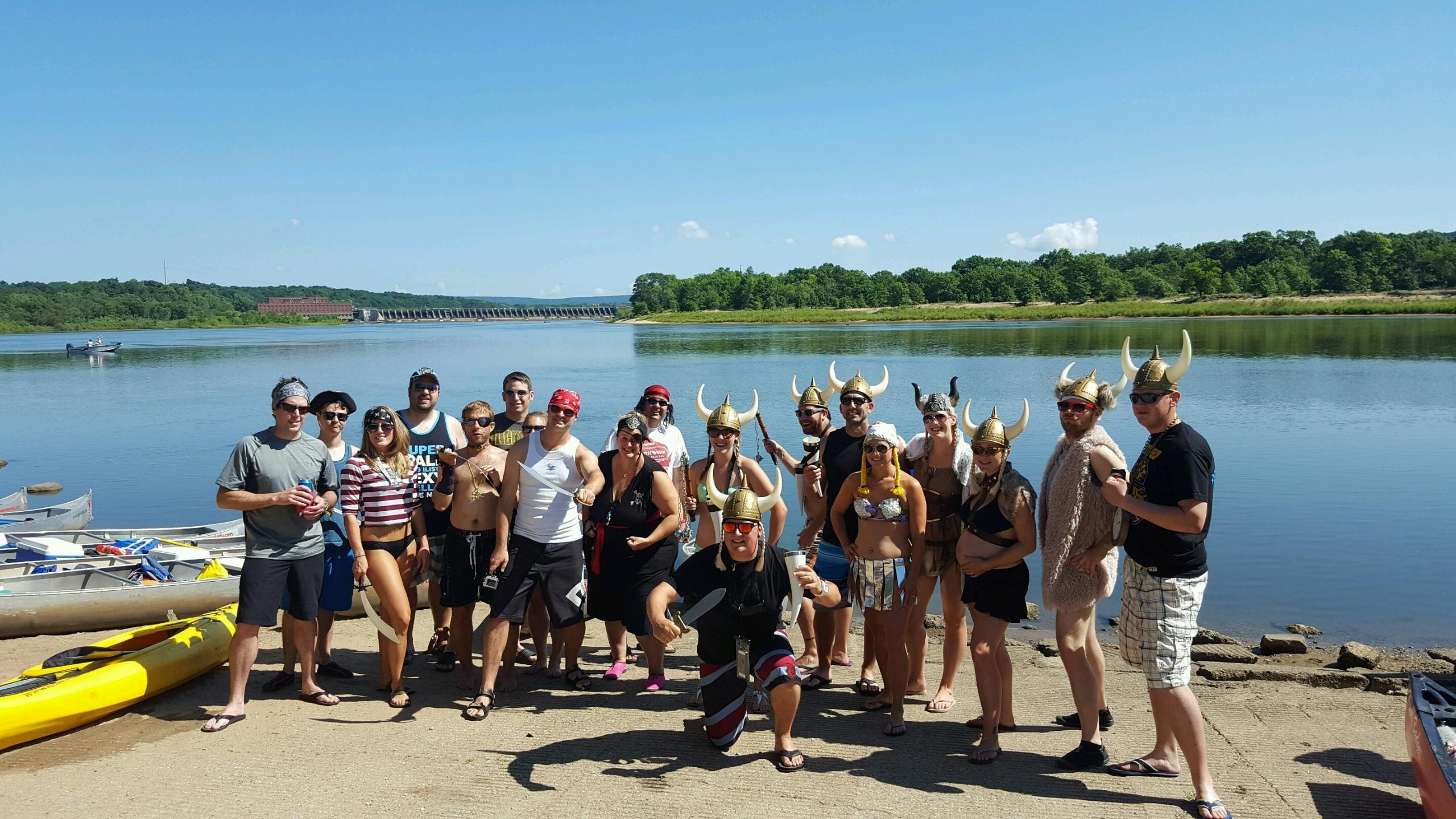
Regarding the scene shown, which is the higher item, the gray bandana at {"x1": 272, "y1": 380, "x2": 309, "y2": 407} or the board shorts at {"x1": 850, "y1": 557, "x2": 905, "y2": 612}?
the gray bandana at {"x1": 272, "y1": 380, "x2": 309, "y2": 407}

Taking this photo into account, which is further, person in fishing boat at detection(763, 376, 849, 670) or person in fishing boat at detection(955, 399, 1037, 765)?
person in fishing boat at detection(763, 376, 849, 670)

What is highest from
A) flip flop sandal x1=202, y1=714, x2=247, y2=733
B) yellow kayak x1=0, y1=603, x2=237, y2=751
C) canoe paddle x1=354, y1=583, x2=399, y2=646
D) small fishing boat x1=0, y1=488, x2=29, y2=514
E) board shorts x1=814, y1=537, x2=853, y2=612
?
board shorts x1=814, y1=537, x2=853, y2=612

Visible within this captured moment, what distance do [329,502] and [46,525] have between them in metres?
10.8

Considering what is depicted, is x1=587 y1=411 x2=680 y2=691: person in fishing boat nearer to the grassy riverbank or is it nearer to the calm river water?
the calm river water

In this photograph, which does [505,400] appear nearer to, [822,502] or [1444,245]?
[822,502]

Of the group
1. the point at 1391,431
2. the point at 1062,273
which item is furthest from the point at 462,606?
the point at 1062,273

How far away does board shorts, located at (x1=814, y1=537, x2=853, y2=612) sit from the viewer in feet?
20.0

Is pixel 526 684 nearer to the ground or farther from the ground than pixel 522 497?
nearer to the ground

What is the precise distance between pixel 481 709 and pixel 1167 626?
4143 mm

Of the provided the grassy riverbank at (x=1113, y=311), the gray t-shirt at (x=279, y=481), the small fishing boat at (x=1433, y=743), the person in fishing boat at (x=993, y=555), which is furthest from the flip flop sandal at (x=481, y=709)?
the grassy riverbank at (x=1113, y=311)

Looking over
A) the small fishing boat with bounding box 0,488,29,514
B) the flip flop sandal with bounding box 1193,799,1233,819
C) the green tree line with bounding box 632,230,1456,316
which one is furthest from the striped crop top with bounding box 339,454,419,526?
the green tree line with bounding box 632,230,1456,316

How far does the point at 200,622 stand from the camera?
6969mm

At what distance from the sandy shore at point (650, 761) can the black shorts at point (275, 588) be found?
28.1 inches

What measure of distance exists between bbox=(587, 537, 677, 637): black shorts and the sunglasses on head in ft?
10.3
